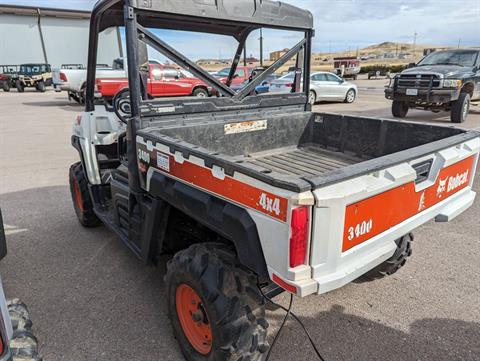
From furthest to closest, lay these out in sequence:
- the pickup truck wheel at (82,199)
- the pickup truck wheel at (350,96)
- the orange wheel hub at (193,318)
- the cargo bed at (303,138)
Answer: the pickup truck wheel at (350,96)
the pickup truck wheel at (82,199)
the cargo bed at (303,138)
the orange wheel hub at (193,318)

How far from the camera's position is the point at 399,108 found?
12.2 m

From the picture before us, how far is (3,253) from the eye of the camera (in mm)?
1697

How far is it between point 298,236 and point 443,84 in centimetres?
1100

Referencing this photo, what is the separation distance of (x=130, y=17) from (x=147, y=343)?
216 cm

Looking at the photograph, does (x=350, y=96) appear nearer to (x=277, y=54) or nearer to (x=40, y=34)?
(x=277, y=54)

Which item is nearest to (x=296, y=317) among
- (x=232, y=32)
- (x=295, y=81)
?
(x=295, y=81)

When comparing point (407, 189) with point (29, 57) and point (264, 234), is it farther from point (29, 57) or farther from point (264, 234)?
point (29, 57)

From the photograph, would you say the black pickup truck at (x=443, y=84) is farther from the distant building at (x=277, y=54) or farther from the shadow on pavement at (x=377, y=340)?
the shadow on pavement at (x=377, y=340)

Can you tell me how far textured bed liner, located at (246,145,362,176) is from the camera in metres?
3.11

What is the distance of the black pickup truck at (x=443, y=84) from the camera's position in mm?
10586

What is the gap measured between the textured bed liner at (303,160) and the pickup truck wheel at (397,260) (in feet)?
2.64

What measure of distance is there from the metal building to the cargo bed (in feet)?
101

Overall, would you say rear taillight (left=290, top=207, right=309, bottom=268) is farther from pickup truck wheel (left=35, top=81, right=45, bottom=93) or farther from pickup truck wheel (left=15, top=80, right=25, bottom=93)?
pickup truck wheel (left=15, top=80, right=25, bottom=93)

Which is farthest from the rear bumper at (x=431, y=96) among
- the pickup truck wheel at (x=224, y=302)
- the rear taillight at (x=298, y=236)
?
the rear taillight at (x=298, y=236)
